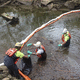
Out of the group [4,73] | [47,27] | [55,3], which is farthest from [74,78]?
[55,3]

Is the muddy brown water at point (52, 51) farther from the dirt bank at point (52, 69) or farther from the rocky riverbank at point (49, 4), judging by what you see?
the rocky riverbank at point (49, 4)

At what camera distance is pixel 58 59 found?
444 cm

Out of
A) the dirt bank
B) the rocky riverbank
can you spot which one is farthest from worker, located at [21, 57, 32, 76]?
the rocky riverbank

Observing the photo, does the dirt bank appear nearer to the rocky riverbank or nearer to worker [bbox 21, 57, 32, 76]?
worker [bbox 21, 57, 32, 76]

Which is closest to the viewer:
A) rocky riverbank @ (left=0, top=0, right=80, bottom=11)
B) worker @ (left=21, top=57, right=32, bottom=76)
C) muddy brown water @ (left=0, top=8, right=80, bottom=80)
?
muddy brown water @ (left=0, top=8, right=80, bottom=80)

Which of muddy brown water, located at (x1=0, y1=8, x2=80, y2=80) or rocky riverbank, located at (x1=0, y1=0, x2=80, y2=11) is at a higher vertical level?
rocky riverbank, located at (x1=0, y1=0, x2=80, y2=11)

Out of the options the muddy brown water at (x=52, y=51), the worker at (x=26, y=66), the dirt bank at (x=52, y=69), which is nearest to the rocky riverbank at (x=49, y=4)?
the muddy brown water at (x=52, y=51)

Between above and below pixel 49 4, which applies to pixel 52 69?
below

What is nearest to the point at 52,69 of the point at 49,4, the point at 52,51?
the point at 52,51

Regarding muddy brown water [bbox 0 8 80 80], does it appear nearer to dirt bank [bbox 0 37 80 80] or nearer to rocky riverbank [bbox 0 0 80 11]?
dirt bank [bbox 0 37 80 80]

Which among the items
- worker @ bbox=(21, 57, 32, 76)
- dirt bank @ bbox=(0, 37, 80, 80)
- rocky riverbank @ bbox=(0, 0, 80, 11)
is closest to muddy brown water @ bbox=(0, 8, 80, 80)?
dirt bank @ bbox=(0, 37, 80, 80)

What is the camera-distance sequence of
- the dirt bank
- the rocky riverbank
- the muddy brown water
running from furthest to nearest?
1. the rocky riverbank
2. the muddy brown water
3. the dirt bank

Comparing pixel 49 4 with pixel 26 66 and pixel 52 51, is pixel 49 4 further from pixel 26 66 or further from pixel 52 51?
pixel 26 66

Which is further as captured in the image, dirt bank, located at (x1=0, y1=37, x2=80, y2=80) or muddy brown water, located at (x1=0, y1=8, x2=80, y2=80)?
muddy brown water, located at (x1=0, y1=8, x2=80, y2=80)
